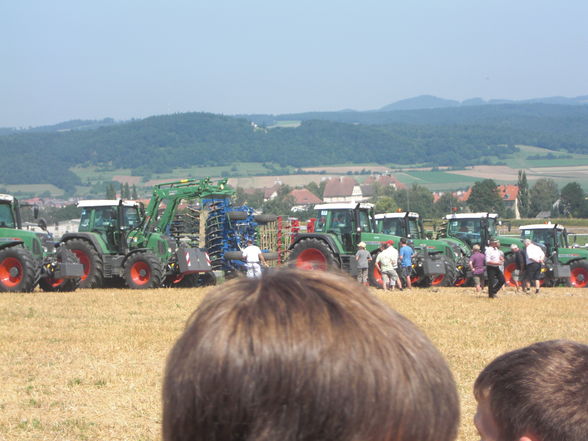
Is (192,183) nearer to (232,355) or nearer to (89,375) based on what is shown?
(89,375)

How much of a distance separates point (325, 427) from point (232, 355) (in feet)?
0.52

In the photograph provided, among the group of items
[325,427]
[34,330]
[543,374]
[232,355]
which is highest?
[232,355]

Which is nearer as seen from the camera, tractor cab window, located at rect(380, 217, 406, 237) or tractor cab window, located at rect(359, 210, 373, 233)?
tractor cab window, located at rect(359, 210, 373, 233)

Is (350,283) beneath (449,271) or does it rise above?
above

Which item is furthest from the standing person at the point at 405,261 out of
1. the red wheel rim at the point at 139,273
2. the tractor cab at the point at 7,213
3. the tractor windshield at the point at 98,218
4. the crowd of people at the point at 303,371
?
the crowd of people at the point at 303,371

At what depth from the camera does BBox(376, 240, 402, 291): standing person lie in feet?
65.6

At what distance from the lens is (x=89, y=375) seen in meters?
8.25

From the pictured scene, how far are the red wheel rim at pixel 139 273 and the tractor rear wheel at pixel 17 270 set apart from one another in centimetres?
249

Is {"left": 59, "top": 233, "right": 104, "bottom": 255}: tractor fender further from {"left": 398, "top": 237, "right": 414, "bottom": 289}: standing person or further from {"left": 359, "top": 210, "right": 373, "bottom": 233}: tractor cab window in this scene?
{"left": 398, "top": 237, "right": 414, "bottom": 289}: standing person

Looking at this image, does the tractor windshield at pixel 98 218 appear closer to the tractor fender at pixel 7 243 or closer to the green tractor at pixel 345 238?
the tractor fender at pixel 7 243

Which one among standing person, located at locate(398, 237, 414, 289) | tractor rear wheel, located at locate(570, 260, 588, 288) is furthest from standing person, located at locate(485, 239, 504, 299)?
tractor rear wheel, located at locate(570, 260, 588, 288)

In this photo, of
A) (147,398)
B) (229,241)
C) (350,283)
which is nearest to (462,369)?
(147,398)

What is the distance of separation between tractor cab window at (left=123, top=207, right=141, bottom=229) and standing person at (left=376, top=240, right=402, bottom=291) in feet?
19.5

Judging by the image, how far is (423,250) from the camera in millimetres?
22344
